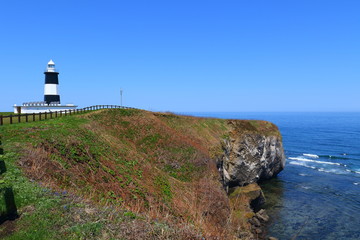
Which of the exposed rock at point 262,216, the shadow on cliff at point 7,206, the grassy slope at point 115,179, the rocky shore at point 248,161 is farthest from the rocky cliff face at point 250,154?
the shadow on cliff at point 7,206

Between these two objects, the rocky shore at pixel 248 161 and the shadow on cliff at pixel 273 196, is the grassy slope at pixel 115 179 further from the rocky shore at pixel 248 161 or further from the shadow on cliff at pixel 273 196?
the shadow on cliff at pixel 273 196

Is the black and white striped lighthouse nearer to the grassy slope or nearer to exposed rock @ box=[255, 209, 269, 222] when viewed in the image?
the grassy slope

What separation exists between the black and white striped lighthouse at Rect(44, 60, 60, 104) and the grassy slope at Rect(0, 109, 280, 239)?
2405cm

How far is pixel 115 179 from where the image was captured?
18594 mm

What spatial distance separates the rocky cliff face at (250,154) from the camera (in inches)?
1642

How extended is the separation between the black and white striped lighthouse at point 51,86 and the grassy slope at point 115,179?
78.9ft

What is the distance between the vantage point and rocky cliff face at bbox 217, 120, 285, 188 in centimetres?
4172

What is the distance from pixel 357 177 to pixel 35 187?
5670 cm

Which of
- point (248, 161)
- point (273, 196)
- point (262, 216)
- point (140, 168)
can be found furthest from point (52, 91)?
point (273, 196)

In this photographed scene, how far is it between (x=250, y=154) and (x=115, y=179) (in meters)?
31.7

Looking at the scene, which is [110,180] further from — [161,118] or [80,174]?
[161,118]

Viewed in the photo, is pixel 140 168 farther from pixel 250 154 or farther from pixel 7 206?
pixel 250 154

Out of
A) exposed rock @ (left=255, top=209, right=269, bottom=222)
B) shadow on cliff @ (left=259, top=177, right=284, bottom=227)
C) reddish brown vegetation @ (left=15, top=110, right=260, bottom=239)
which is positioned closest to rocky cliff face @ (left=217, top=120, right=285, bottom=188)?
shadow on cliff @ (left=259, top=177, right=284, bottom=227)

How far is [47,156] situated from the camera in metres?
16.6
